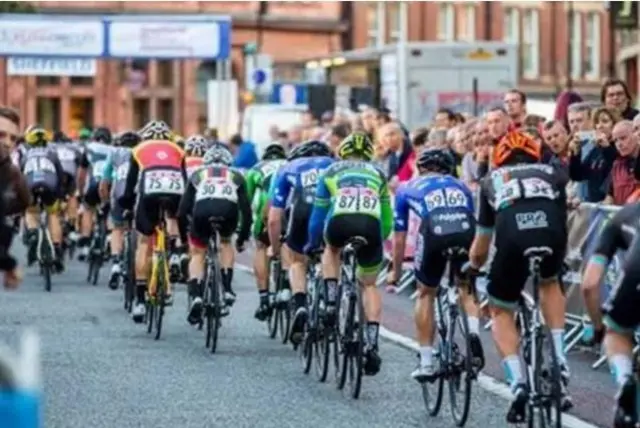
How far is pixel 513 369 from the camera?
1305cm

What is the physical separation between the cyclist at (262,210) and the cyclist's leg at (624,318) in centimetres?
1053

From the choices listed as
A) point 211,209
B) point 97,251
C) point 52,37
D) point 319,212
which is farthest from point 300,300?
point 52,37

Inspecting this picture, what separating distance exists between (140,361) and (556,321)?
5.61 m

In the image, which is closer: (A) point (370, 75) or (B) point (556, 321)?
(B) point (556, 321)

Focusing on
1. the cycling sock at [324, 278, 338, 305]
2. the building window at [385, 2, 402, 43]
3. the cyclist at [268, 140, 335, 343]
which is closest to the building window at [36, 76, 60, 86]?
the building window at [385, 2, 402, 43]

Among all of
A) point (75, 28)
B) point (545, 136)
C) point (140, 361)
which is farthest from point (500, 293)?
point (75, 28)

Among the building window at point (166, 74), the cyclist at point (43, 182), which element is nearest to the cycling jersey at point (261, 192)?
the cyclist at point (43, 182)

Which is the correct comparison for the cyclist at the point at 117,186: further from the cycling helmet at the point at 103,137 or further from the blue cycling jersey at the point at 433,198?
the blue cycling jersey at the point at 433,198

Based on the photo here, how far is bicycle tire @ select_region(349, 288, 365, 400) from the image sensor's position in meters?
15.8

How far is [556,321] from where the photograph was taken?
13.4 meters

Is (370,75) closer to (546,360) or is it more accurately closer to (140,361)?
(140,361)

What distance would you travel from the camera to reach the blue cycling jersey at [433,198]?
15.0 m

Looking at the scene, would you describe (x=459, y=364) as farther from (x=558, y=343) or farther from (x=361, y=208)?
(x=361, y=208)

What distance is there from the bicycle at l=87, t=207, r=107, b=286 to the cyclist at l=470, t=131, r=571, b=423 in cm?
1519
